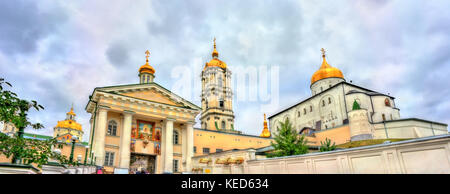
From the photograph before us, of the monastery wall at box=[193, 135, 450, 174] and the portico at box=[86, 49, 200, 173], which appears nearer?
the monastery wall at box=[193, 135, 450, 174]

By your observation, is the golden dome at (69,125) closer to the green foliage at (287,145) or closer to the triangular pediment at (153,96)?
the triangular pediment at (153,96)

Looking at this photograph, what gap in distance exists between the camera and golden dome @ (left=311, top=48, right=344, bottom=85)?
214 feet

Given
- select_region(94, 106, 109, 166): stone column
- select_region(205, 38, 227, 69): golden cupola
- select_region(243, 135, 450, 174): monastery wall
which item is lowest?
select_region(243, 135, 450, 174): monastery wall

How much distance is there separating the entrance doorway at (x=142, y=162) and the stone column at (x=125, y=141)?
6.59 feet

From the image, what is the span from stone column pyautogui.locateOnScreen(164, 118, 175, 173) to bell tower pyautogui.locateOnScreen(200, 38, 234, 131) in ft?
106

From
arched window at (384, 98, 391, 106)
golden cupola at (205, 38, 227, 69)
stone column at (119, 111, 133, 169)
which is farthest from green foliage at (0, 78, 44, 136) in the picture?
golden cupola at (205, 38, 227, 69)

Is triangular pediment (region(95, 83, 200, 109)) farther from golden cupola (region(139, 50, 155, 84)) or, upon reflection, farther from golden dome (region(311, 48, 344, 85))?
golden dome (region(311, 48, 344, 85))

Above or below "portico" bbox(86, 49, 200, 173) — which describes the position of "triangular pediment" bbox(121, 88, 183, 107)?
above

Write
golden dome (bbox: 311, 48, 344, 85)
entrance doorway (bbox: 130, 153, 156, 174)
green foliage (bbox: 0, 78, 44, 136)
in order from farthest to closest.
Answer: golden dome (bbox: 311, 48, 344, 85) < entrance doorway (bbox: 130, 153, 156, 174) < green foliage (bbox: 0, 78, 44, 136)
